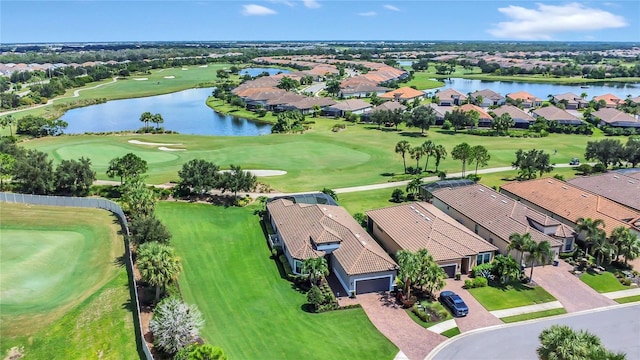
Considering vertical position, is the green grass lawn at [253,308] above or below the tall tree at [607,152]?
below

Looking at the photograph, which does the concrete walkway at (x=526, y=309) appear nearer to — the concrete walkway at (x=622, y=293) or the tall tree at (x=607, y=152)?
the concrete walkway at (x=622, y=293)

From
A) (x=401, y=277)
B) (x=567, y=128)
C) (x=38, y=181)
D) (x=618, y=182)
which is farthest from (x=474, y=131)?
(x=38, y=181)

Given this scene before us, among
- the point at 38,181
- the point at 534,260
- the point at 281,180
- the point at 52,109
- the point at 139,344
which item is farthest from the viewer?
the point at 52,109

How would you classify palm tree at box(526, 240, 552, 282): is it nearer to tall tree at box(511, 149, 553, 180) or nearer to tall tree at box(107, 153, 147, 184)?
tall tree at box(511, 149, 553, 180)

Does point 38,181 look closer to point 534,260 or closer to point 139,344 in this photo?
Result: point 139,344

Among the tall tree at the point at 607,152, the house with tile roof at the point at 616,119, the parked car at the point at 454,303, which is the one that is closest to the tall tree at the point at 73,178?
the parked car at the point at 454,303

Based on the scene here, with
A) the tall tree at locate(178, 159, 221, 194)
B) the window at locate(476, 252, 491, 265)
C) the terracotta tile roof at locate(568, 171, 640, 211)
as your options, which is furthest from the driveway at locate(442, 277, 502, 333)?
the tall tree at locate(178, 159, 221, 194)

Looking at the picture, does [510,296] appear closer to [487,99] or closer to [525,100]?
[487,99]
